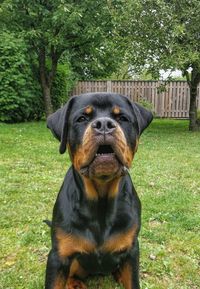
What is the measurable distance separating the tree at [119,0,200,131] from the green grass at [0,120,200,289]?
4.54 metres

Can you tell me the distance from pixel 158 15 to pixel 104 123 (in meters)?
12.5

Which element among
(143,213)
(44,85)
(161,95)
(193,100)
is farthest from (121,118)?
(161,95)

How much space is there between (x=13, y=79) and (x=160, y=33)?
533cm

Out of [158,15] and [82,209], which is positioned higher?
[158,15]

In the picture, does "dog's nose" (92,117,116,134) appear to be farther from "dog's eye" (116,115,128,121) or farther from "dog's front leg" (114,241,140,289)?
"dog's front leg" (114,241,140,289)

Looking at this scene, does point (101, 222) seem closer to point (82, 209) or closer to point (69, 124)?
point (82, 209)

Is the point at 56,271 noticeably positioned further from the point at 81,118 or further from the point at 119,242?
the point at 81,118

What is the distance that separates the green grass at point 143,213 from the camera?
13.4 feet

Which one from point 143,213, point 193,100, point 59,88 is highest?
point 59,88

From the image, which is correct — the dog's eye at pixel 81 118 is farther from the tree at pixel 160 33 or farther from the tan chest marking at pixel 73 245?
the tree at pixel 160 33

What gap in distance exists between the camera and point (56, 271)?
A: 318 cm

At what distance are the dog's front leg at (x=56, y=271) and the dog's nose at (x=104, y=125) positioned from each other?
1014 mm

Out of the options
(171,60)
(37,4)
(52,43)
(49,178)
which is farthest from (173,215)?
(37,4)

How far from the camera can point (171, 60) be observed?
13656mm
